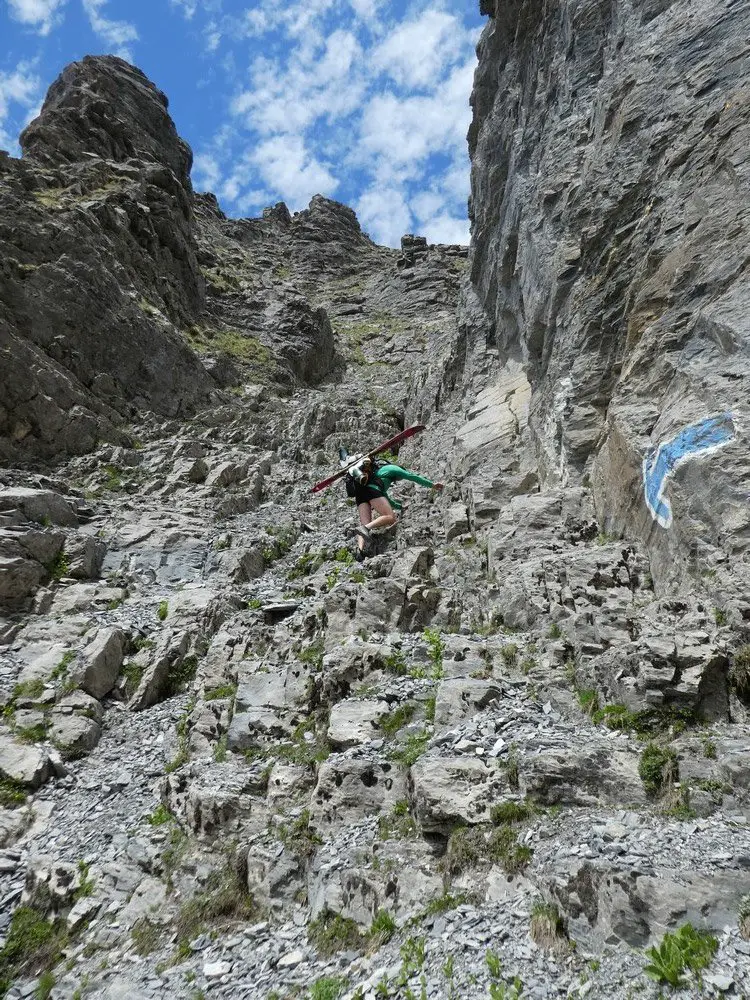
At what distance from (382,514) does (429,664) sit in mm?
7563

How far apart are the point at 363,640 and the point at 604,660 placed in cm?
511

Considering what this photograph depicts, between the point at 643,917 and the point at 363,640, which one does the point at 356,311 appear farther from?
the point at 643,917

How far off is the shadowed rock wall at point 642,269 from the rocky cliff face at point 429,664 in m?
0.11

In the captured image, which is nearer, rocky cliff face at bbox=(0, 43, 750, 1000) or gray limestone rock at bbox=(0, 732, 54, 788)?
rocky cliff face at bbox=(0, 43, 750, 1000)

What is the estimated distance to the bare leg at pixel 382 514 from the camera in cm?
1750

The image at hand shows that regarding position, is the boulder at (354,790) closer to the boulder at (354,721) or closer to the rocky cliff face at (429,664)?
the rocky cliff face at (429,664)

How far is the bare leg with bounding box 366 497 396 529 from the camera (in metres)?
17.5

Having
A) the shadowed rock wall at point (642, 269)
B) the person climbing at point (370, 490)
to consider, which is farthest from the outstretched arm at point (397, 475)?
the shadowed rock wall at point (642, 269)

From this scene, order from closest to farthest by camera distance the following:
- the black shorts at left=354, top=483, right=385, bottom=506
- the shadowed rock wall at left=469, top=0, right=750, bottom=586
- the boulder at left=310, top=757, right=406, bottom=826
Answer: the boulder at left=310, top=757, right=406, bottom=826 < the shadowed rock wall at left=469, top=0, right=750, bottom=586 < the black shorts at left=354, top=483, right=385, bottom=506

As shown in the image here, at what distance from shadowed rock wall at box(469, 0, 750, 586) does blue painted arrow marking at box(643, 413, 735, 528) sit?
1.2 inches

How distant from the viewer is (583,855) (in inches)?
242

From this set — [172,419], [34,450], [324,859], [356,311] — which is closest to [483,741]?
[324,859]

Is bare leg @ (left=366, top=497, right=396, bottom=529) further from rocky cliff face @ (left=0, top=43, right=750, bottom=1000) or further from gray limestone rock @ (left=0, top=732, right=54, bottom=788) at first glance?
gray limestone rock @ (left=0, top=732, right=54, bottom=788)

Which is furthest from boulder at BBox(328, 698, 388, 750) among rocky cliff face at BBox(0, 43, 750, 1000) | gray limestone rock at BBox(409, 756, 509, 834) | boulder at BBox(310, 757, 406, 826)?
gray limestone rock at BBox(409, 756, 509, 834)
